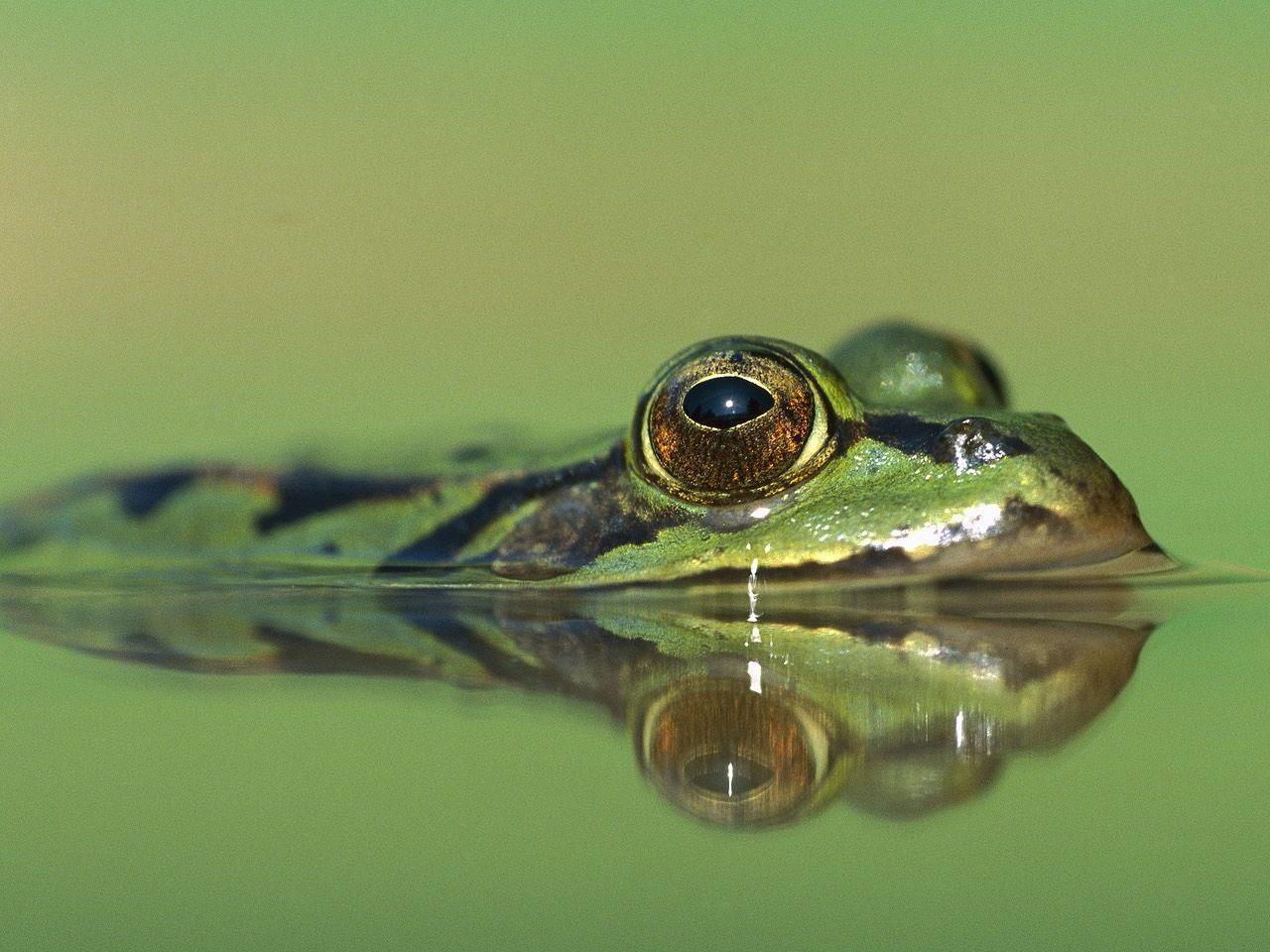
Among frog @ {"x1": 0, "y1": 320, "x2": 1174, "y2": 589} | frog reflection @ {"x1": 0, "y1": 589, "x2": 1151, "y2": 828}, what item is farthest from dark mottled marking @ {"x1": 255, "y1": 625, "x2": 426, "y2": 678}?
frog @ {"x1": 0, "y1": 320, "x2": 1174, "y2": 589}

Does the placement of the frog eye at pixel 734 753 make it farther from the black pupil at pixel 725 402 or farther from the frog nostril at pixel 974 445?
the black pupil at pixel 725 402

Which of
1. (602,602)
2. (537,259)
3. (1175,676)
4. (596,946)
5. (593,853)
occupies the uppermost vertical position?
(537,259)

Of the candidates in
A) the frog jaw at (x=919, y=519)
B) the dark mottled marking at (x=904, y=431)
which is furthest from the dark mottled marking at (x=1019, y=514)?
the dark mottled marking at (x=904, y=431)

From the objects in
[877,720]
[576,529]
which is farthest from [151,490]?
[877,720]

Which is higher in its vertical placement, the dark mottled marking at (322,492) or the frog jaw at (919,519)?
the dark mottled marking at (322,492)

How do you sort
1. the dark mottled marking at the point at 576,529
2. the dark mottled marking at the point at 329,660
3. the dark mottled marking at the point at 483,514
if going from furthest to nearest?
the dark mottled marking at the point at 483,514 → the dark mottled marking at the point at 576,529 → the dark mottled marking at the point at 329,660

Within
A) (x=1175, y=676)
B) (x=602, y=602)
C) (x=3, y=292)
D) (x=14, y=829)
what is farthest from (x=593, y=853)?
(x=3, y=292)

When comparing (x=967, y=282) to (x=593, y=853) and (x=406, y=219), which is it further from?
(x=593, y=853)

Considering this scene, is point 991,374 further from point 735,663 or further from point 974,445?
point 735,663
